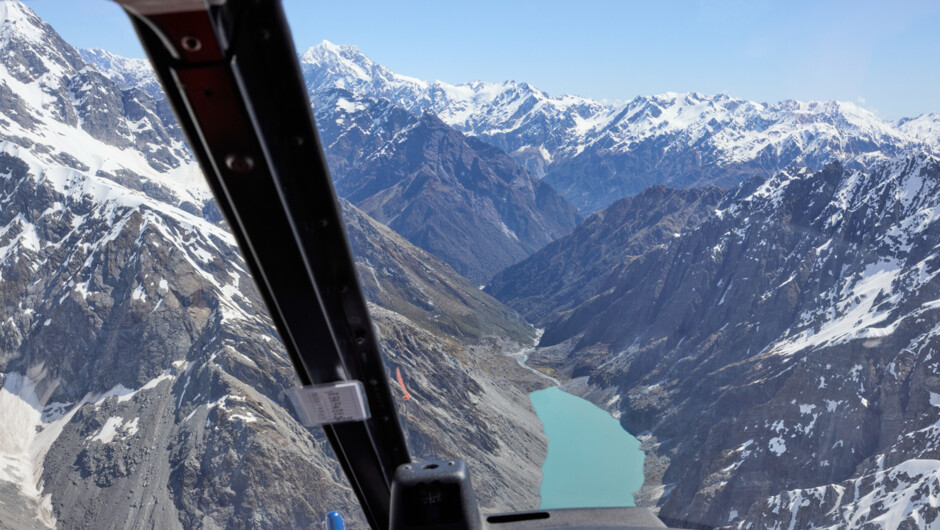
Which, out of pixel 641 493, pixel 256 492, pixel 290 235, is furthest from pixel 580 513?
pixel 641 493

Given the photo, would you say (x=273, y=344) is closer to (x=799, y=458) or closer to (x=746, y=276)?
(x=799, y=458)

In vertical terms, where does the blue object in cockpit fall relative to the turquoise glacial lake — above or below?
above

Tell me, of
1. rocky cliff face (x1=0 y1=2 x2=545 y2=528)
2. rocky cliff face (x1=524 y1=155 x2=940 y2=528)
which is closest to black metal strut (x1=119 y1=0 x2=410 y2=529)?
rocky cliff face (x1=524 y1=155 x2=940 y2=528)

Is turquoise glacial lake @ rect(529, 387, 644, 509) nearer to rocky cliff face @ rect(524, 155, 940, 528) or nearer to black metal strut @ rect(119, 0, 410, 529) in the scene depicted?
rocky cliff face @ rect(524, 155, 940, 528)

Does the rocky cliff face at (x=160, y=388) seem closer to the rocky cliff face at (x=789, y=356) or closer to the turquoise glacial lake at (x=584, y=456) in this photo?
the turquoise glacial lake at (x=584, y=456)

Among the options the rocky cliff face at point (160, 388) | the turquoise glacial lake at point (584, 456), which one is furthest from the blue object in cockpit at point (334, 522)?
the turquoise glacial lake at point (584, 456)
